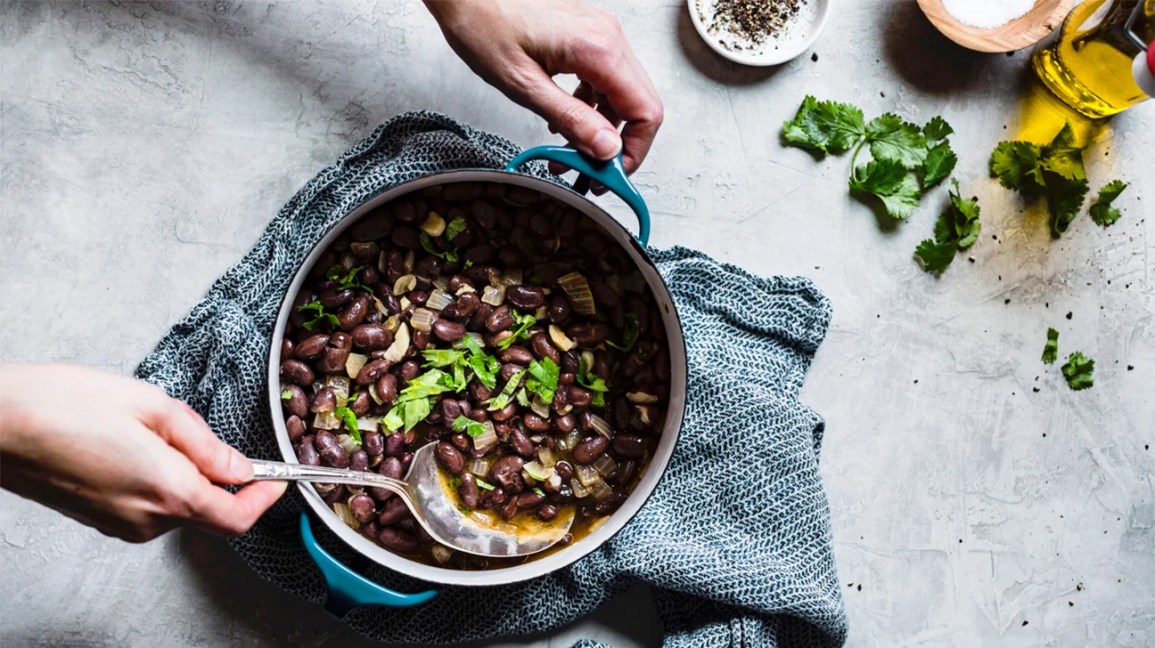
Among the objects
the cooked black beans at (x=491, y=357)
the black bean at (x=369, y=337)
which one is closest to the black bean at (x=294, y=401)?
the cooked black beans at (x=491, y=357)

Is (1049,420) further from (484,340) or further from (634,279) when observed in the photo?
(484,340)

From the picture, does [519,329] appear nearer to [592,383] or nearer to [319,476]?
[592,383]

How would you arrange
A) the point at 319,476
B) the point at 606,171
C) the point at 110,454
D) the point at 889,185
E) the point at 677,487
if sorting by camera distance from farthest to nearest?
the point at 889,185 → the point at 677,487 → the point at 606,171 → the point at 319,476 → the point at 110,454

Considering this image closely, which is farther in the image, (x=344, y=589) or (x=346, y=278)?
(x=346, y=278)

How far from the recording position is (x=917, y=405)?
1.92 metres

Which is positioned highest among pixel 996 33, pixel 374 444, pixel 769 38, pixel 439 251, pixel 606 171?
pixel 996 33

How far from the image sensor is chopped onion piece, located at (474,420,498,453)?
5.28ft

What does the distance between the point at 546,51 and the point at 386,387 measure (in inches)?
23.5

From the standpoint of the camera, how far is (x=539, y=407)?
5.39 ft

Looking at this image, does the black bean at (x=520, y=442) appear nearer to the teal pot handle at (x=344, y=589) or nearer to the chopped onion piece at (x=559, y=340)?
the chopped onion piece at (x=559, y=340)

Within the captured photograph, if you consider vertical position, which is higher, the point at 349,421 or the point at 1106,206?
the point at 1106,206

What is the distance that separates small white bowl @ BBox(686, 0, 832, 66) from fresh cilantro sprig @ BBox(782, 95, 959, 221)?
11 cm

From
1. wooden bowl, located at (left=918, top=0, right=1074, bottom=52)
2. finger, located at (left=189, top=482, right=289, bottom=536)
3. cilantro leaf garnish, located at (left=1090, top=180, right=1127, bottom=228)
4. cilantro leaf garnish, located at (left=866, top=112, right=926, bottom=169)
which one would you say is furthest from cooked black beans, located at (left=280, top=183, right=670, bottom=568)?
cilantro leaf garnish, located at (left=1090, top=180, right=1127, bottom=228)

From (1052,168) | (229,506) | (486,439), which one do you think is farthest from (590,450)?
(1052,168)
